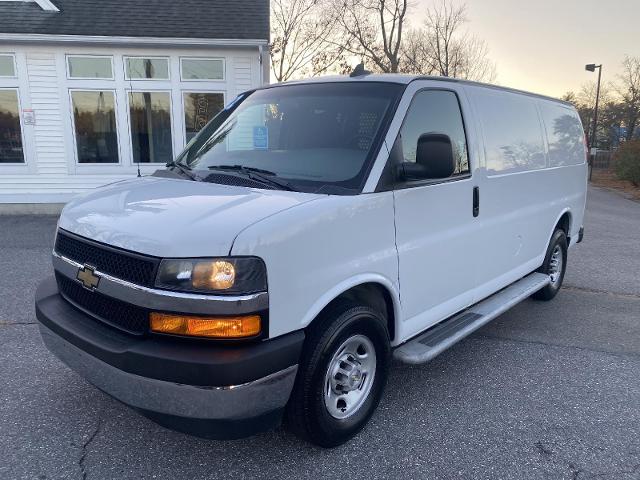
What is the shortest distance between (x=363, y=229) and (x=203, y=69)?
9.95 m

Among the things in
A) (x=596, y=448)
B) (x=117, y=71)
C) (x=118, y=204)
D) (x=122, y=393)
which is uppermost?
(x=117, y=71)

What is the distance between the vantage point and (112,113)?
1163cm

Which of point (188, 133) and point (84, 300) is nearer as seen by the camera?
point (84, 300)

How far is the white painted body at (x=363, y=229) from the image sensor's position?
2445 mm

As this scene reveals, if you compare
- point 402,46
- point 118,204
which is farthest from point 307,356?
point 402,46

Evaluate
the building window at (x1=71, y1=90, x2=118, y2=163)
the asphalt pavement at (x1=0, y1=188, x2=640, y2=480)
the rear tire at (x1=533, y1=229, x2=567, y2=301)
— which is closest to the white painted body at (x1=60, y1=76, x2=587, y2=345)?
the asphalt pavement at (x1=0, y1=188, x2=640, y2=480)

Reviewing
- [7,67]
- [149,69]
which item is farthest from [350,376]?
[7,67]

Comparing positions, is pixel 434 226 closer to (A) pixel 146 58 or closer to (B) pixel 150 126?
(B) pixel 150 126

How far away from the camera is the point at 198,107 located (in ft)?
38.7

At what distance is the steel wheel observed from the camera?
9.52ft

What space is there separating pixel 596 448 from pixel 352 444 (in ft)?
4.79

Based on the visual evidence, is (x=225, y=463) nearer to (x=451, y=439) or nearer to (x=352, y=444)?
(x=352, y=444)

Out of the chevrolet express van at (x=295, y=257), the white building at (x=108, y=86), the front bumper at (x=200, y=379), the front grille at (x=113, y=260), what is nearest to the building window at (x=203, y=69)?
the white building at (x=108, y=86)

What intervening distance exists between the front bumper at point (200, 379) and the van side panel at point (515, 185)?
2202mm
